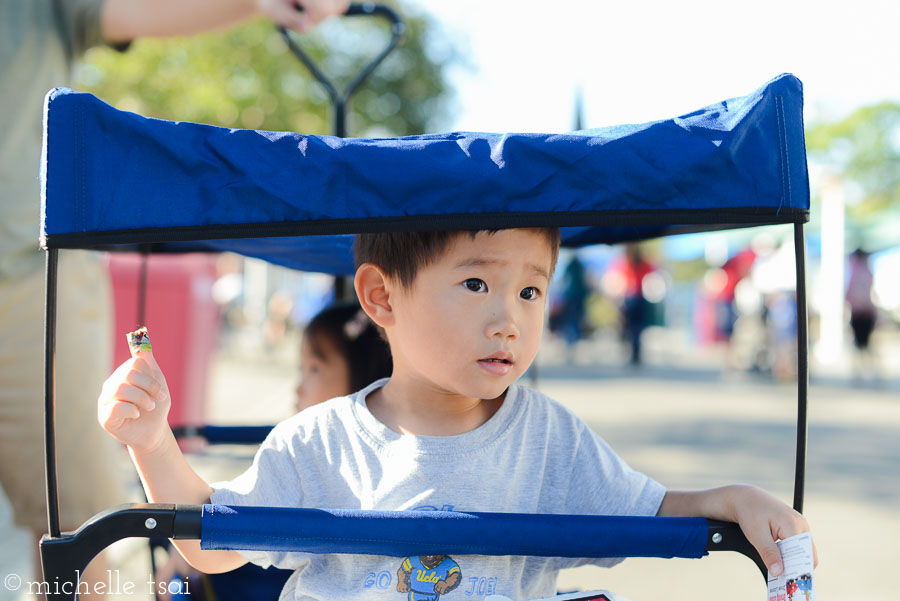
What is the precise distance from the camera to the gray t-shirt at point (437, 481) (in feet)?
5.18

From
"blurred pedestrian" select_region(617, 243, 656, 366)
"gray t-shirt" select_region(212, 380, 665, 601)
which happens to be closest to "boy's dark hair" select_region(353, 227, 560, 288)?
"gray t-shirt" select_region(212, 380, 665, 601)

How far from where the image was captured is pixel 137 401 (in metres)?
1.44

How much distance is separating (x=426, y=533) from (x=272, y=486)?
0.38 m

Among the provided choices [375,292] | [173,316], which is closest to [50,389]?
[375,292]

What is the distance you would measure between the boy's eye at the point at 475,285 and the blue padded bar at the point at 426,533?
39 cm

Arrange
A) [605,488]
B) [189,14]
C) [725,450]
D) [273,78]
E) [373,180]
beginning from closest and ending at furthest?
[373,180] < [605,488] < [189,14] < [725,450] < [273,78]

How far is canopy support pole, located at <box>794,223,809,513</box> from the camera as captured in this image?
1.43m

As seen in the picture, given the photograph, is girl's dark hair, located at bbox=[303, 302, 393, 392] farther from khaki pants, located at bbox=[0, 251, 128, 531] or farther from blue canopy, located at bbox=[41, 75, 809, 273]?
blue canopy, located at bbox=[41, 75, 809, 273]

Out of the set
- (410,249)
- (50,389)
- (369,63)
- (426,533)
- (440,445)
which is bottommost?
(426,533)

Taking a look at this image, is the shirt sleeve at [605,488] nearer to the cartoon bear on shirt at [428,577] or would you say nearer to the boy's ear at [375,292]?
the cartoon bear on shirt at [428,577]

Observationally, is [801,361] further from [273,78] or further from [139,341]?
[273,78]

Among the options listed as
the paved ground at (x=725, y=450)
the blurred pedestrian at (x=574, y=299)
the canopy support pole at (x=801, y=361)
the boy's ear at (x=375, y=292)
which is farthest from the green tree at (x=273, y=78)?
the canopy support pole at (x=801, y=361)

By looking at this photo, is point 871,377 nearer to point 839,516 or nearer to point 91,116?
point 839,516

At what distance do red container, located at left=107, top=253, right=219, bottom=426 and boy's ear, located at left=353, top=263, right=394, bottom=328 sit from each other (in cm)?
349
